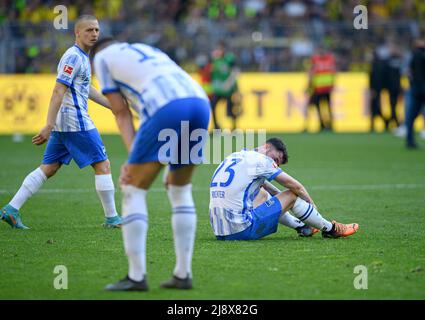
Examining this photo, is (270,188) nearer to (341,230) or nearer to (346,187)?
(341,230)

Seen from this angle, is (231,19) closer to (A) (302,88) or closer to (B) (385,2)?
(A) (302,88)

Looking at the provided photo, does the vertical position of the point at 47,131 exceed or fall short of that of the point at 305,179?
it exceeds it

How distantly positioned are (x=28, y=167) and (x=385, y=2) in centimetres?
1895

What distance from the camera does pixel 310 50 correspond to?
29031 millimetres

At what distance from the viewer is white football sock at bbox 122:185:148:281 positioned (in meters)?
6.18

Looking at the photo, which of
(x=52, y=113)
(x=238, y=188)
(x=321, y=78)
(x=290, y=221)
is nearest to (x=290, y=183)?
(x=238, y=188)

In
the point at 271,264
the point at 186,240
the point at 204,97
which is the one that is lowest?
the point at 271,264

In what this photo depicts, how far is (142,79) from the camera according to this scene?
6.23 m

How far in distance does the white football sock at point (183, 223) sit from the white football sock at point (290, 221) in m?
2.69

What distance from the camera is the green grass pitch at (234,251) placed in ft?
21.1

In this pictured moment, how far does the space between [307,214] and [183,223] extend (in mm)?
2561

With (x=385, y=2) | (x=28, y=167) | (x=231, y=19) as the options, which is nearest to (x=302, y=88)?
(x=231, y=19)

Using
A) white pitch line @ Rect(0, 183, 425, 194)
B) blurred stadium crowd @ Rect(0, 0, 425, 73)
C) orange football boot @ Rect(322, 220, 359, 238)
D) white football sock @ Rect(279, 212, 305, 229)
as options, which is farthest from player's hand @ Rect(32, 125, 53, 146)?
blurred stadium crowd @ Rect(0, 0, 425, 73)

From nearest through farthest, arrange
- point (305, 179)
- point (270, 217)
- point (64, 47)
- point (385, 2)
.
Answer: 1. point (270, 217)
2. point (305, 179)
3. point (64, 47)
4. point (385, 2)
